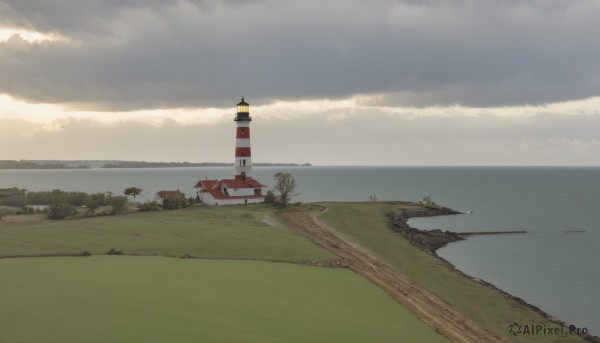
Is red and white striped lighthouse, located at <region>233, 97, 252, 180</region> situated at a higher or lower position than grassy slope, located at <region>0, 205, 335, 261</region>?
higher

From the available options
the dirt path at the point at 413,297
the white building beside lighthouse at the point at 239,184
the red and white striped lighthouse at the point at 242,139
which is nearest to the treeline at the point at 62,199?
the white building beside lighthouse at the point at 239,184

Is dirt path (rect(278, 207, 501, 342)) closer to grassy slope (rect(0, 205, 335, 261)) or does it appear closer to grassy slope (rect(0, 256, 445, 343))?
grassy slope (rect(0, 256, 445, 343))

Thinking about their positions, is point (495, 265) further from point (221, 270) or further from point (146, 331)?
point (146, 331)

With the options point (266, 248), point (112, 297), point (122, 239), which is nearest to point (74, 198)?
point (122, 239)

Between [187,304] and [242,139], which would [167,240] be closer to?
[187,304]

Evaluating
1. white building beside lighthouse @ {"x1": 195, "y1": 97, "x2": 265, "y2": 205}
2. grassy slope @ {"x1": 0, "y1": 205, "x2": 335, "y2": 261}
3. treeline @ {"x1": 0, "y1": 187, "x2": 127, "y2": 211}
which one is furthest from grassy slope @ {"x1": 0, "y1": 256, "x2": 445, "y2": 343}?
treeline @ {"x1": 0, "y1": 187, "x2": 127, "y2": 211}

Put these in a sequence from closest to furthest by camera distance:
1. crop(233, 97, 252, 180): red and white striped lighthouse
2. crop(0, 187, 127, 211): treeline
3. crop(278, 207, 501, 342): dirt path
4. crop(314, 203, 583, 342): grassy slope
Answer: crop(278, 207, 501, 342): dirt path
crop(314, 203, 583, 342): grassy slope
crop(233, 97, 252, 180): red and white striped lighthouse
crop(0, 187, 127, 211): treeline
